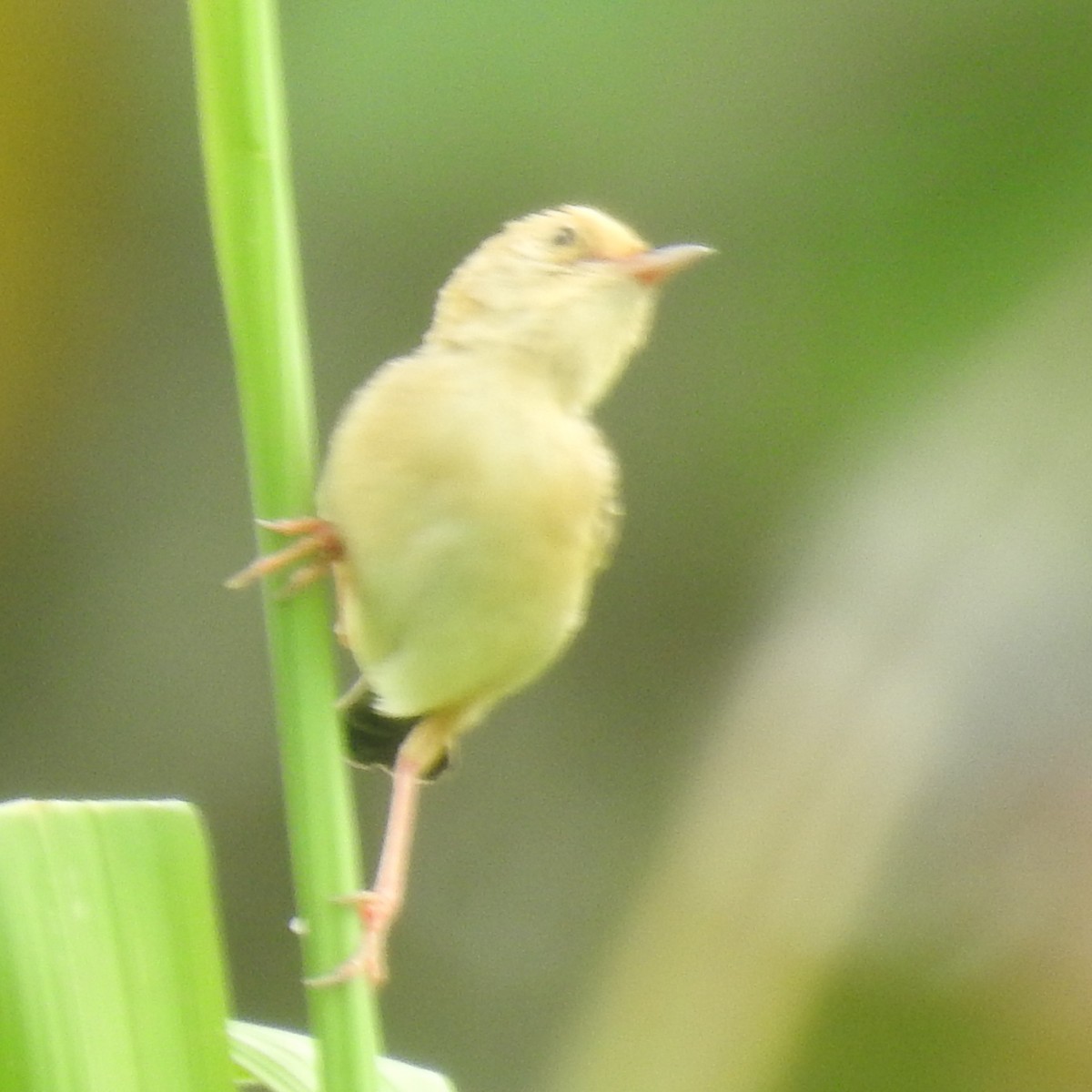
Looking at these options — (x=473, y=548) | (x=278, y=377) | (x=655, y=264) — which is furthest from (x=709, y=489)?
(x=278, y=377)

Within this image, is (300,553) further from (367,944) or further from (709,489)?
(709,489)

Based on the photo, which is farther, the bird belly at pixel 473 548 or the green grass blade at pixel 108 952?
the bird belly at pixel 473 548

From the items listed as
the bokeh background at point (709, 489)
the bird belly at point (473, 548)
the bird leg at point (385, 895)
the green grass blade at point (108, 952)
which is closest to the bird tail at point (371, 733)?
the bird leg at point (385, 895)

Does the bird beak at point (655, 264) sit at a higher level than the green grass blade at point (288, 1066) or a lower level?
higher

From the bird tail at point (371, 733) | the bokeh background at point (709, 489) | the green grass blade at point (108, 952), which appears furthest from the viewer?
the bokeh background at point (709, 489)

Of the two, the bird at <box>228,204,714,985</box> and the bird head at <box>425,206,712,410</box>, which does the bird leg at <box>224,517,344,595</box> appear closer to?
the bird at <box>228,204,714,985</box>

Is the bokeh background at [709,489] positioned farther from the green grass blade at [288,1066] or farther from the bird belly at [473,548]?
the green grass blade at [288,1066]
